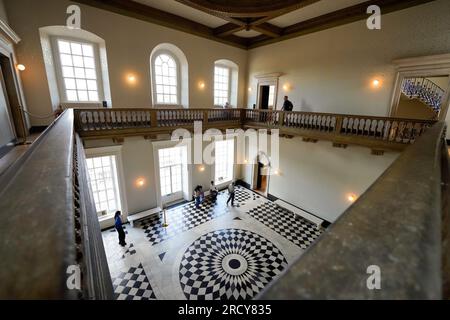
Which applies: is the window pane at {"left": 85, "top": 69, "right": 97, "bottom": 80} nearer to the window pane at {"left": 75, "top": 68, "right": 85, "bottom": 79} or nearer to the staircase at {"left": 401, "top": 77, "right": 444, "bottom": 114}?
the window pane at {"left": 75, "top": 68, "right": 85, "bottom": 79}

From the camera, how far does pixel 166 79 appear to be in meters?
10.4

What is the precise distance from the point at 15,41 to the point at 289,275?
9022 millimetres

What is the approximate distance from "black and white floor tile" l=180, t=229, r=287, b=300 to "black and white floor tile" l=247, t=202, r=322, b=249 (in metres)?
1.04

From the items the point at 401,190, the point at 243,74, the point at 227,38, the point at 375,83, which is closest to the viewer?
the point at 401,190

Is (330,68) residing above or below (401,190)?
above

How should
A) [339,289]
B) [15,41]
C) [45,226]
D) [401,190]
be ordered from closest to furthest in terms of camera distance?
[339,289], [45,226], [401,190], [15,41]

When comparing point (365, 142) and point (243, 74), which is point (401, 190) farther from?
point (243, 74)

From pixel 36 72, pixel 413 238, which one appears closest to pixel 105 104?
pixel 36 72

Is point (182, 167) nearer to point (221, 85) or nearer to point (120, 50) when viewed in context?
point (120, 50)

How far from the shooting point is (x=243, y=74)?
12.8 meters

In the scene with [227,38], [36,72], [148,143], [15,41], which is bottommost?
[148,143]

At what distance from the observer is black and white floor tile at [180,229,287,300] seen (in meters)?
5.87

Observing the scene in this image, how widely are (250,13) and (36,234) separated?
30.2ft

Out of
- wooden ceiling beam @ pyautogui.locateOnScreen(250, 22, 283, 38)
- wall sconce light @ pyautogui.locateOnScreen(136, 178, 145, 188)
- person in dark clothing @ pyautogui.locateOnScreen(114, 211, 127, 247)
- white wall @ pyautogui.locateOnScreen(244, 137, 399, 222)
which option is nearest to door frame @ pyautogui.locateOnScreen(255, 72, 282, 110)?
wooden ceiling beam @ pyautogui.locateOnScreen(250, 22, 283, 38)
